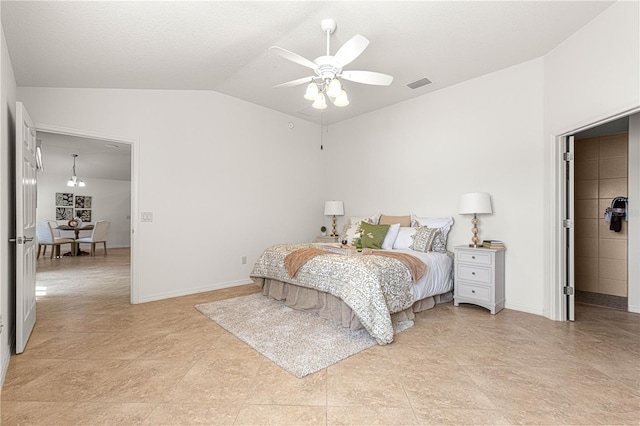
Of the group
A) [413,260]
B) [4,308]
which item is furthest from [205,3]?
[413,260]

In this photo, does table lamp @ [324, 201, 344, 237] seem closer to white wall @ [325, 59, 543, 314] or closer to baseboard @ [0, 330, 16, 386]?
white wall @ [325, 59, 543, 314]

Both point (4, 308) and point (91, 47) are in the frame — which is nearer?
point (4, 308)

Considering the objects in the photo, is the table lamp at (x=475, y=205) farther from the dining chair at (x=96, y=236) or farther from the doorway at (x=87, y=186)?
the dining chair at (x=96, y=236)

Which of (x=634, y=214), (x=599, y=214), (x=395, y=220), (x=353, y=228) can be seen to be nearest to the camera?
(x=634, y=214)

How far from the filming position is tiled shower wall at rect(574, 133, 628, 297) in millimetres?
3891

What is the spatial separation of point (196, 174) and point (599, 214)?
551 centimetres

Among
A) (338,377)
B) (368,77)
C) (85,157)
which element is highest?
(85,157)

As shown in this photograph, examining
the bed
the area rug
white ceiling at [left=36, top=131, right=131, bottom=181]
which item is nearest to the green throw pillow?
the bed

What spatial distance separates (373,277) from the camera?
2.69 m

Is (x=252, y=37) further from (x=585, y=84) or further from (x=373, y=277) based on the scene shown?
(x=585, y=84)

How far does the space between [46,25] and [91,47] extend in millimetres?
369

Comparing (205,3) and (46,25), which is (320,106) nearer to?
(205,3)

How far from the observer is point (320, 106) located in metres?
2.88

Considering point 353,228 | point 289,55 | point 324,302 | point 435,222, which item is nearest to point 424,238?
point 435,222
